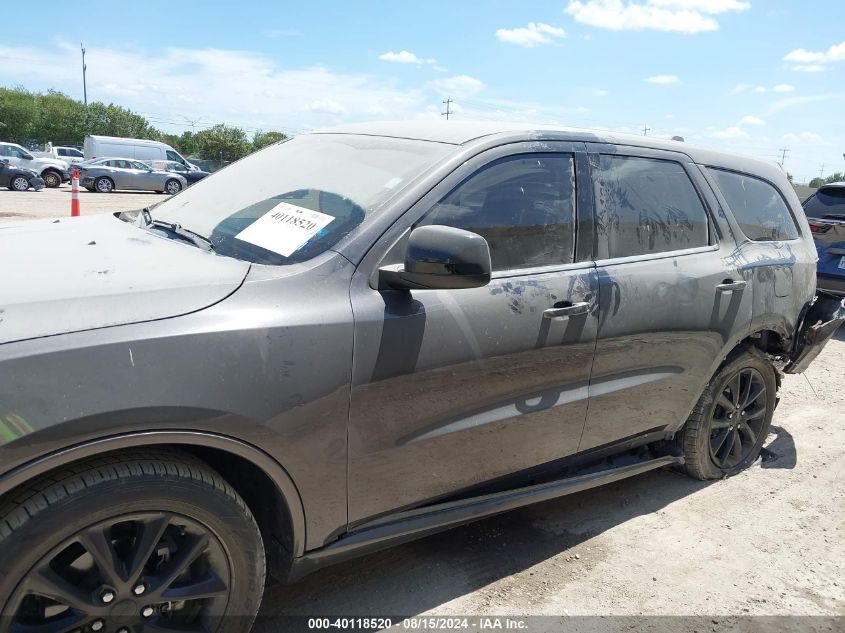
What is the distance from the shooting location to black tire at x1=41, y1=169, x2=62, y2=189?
2592 cm

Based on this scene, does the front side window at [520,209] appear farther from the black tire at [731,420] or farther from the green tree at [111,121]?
the green tree at [111,121]

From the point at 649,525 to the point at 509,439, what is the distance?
1274 mm

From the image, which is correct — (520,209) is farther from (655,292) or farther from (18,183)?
(18,183)

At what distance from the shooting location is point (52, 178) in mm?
26141

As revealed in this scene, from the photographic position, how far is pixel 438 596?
2.70 metres

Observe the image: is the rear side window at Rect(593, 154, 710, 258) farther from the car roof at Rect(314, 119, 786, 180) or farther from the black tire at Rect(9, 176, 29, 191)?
the black tire at Rect(9, 176, 29, 191)

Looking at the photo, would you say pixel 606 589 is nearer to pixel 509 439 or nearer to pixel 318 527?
pixel 509 439

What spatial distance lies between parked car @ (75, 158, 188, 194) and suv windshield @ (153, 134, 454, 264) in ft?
79.2

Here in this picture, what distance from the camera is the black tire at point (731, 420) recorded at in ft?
11.8

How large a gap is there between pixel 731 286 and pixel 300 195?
2.20 meters

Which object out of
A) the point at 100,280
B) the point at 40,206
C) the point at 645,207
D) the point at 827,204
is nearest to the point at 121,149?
the point at 40,206

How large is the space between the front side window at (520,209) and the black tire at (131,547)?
1.19m

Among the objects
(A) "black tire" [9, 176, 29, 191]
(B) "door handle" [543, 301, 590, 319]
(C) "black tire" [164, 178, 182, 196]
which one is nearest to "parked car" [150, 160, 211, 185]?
(C) "black tire" [164, 178, 182, 196]

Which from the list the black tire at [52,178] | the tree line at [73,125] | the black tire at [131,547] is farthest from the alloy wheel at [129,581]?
the tree line at [73,125]
